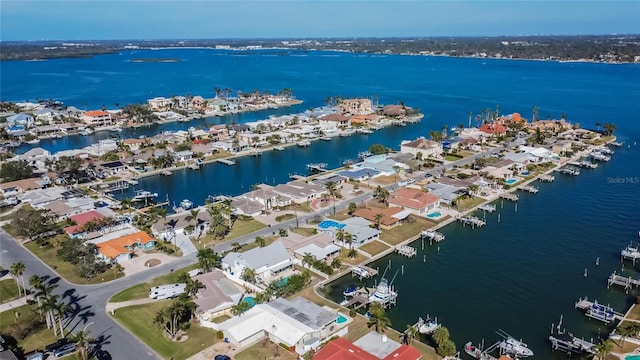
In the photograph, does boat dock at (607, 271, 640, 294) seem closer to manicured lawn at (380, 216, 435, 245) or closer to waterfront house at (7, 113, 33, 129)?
manicured lawn at (380, 216, 435, 245)

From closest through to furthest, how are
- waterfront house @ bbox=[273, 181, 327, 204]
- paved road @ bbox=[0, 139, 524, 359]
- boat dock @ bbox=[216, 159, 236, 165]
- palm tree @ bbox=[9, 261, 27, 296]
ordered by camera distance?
paved road @ bbox=[0, 139, 524, 359]
palm tree @ bbox=[9, 261, 27, 296]
waterfront house @ bbox=[273, 181, 327, 204]
boat dock @ bbox=[216, 159, 236, 165]

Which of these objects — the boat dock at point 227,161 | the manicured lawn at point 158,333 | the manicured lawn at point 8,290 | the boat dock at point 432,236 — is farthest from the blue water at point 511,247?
the manicured lawn at point 8,290

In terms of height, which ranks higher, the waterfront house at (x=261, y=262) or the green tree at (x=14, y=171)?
the green tree at (x=14, y=171)

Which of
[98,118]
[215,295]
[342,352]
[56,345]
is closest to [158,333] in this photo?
[215,295]

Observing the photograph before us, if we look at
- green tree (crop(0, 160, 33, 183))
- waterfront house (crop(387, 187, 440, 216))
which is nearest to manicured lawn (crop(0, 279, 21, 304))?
green tree (crop(0, 160, 33, 183))

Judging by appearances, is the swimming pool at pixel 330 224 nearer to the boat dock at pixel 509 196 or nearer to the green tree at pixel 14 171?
the boat dock at pixel 509 196

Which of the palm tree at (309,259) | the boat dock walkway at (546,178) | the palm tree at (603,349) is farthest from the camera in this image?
the boat dock walkway at (546,178)

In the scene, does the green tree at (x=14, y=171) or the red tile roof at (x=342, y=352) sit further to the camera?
the green tree at (x=14, y=171)
